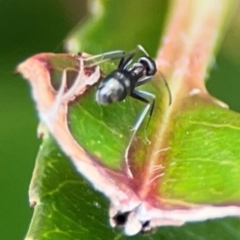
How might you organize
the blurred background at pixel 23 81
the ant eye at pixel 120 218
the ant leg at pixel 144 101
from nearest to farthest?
the ant eye at pixel 120 218
the ant leg at pixel 144 101
the blurred background at pixel 23 81

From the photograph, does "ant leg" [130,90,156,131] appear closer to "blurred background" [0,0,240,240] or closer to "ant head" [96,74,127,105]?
"ant head" [96,74,127,105]

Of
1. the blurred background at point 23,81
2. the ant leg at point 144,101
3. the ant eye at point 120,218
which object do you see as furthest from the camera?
the blurred background at point 23,81

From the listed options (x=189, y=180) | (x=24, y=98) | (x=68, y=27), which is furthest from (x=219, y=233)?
(x=68, y=27)

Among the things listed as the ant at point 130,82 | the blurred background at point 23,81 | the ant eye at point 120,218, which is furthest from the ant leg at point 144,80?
the ant eye at point 120,218

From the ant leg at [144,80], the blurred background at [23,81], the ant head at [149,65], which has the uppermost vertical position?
the ant head at [149,65]

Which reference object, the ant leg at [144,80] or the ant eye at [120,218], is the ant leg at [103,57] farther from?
the ant eye at [120,218]

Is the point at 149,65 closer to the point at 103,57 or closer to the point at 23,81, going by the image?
the point at 103,57

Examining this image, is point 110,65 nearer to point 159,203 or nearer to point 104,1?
point 104,1

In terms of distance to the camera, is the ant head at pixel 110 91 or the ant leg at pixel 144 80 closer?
the ant head at pixel 110 91

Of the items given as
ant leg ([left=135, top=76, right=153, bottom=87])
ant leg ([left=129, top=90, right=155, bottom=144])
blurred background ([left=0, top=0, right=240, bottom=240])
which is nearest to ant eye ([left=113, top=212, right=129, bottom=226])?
ant leg ([left=129, top=90, right=155, bottom=144])
